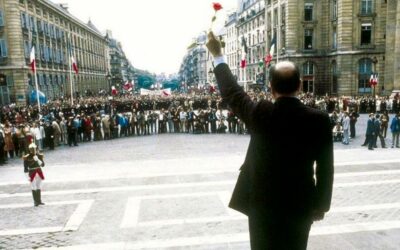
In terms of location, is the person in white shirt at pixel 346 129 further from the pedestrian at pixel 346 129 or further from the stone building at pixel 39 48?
the stone building at pixel 39 48

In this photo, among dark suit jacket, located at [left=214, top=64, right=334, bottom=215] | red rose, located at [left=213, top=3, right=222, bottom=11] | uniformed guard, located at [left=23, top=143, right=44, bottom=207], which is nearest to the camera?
dark suit jacket, located at [left=214, top=64, right=334, bottom=215]

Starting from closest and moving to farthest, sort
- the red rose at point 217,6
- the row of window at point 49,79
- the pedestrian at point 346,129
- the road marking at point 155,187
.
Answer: the red rose at point 217,6, the road marking at point 155,187, the pedestrian at point 346,129, the row of window at point 49,79

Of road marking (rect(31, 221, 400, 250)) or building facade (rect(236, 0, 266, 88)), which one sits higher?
building facade (rect(236, 0, 266, 88))

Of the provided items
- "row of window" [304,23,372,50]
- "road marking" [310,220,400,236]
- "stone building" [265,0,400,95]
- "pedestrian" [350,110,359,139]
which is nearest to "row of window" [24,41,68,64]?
"stone building" [265,0,400,95]

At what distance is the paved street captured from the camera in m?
7.10

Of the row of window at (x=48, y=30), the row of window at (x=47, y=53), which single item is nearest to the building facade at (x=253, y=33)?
the row of window at (x=47, y=53)

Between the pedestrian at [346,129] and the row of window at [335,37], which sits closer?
the pedestrian at [346,129]

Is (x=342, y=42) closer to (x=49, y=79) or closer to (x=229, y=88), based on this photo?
(x=49, y=79)

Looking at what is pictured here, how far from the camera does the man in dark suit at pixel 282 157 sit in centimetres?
244

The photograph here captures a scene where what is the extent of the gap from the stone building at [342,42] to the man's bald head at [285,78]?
1446 inches

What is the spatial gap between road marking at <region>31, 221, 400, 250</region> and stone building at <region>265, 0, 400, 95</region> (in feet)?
105

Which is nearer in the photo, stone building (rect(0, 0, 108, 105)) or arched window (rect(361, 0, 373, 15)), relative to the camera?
stone building (rect(0, 0, 108, 105))

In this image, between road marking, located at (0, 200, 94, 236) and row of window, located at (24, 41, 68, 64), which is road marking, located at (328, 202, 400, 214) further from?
row of window, located at (24, 41, 68, 64)

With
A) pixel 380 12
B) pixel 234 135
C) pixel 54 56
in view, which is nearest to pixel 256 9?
pixel 380 12
